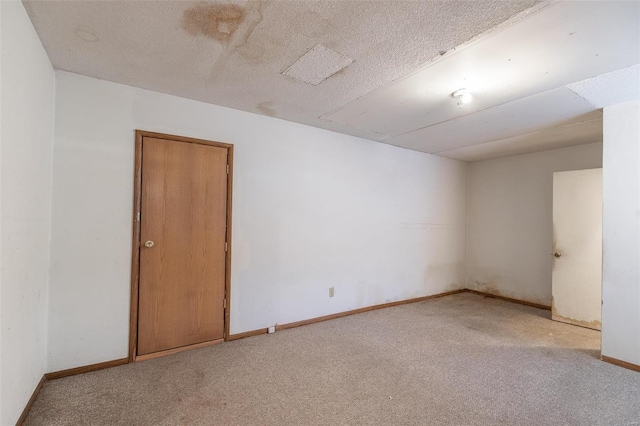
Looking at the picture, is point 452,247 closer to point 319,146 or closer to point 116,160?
point 319,146

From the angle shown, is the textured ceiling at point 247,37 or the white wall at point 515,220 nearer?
the textured ceiling at point 247,37

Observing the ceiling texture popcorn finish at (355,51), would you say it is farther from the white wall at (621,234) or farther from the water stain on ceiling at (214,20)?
the white wall at (621,234)

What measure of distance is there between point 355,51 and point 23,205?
7.61 ft

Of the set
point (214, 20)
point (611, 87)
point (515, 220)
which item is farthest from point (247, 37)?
point (515, 220)

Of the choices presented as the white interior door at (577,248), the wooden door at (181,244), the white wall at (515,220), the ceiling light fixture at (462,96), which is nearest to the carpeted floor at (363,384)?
the wooden door at (181,244)

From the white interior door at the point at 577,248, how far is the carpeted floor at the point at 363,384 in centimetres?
62

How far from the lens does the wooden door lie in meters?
2.62

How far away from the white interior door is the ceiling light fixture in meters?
2.40

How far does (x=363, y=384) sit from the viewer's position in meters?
2.21

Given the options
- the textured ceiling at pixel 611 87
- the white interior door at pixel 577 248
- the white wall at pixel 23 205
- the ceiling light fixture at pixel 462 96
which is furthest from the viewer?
the white interior door at pixel 577 248

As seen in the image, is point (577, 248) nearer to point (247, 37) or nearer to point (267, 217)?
point (267, 217)

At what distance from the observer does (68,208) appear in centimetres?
230

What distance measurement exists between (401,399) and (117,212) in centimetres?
275

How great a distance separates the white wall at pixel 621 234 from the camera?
2.60 m
